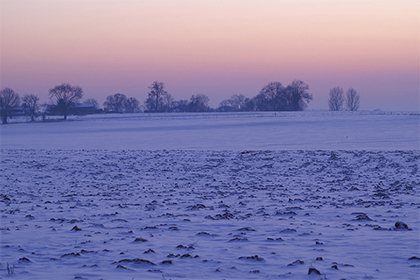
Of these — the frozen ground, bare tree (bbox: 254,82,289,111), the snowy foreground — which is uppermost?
bare tree (bbox: 254,82,289,111)

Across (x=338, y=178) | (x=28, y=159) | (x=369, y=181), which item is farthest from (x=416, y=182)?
(x=28, y=159)

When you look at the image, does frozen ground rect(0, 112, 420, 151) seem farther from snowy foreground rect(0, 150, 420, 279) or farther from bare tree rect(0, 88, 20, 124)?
bare tree rect(0, 88, 20, 124)

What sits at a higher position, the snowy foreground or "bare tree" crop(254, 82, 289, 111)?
"bare tree" crop(254, 82, 289, 111)

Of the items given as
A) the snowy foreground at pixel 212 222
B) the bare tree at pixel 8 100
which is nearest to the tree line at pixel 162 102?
the bare tree at pixel 8 100

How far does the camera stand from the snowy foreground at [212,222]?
22.3 feet

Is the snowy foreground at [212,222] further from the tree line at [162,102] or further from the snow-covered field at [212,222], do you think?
the tree line at [162,102]

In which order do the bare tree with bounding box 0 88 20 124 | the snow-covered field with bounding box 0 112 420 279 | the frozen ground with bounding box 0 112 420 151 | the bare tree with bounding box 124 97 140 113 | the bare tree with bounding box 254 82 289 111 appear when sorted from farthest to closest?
the bare tree with bounding box 124 97 140 113
the bare tree with bounding box 254 82 289 111
the bare tree with bounding box 0 88 20 124
the frozen ground with bounding box 0 112 420 151
the snow-covered field with bounding box 0 112 420 279

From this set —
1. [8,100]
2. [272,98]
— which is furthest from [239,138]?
[272,98]

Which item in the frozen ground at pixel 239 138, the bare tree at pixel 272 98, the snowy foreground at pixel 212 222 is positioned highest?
the bare tree at pixel 272 98

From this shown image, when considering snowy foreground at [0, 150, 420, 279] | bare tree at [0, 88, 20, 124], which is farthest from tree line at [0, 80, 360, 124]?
snowy foreground at [0, 150, 420, 279]

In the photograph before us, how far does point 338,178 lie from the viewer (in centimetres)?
1680

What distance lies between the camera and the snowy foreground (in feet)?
22.3

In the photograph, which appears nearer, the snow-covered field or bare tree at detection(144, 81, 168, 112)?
the snow-covered field

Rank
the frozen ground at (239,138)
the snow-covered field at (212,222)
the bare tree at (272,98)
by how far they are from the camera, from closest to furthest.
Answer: the snow-covered field at (212,222) → the frozen ground at (239,138) → the bare tree at (272,98)
